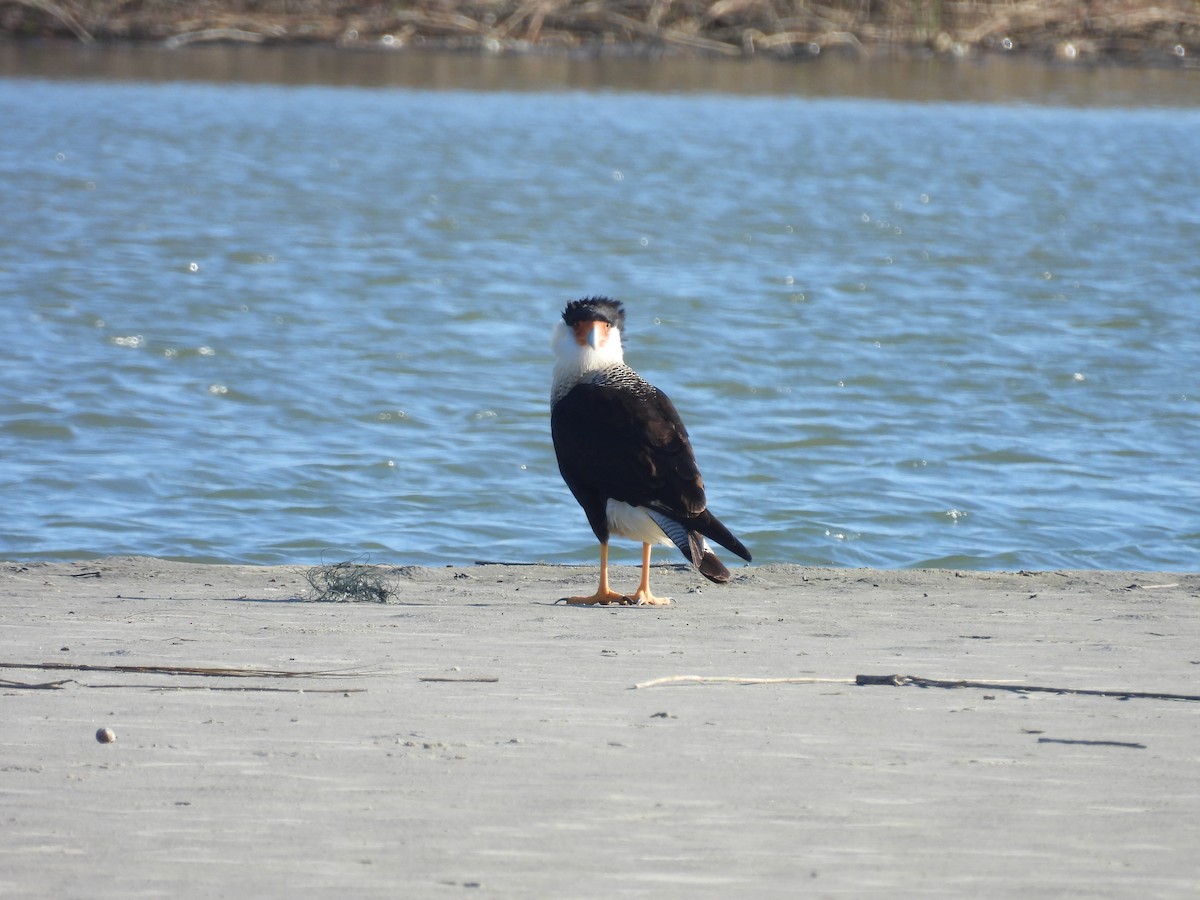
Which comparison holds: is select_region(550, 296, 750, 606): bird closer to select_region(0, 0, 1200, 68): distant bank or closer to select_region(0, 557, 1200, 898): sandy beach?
select_region(0, 557, 1200, 898): sandy beach

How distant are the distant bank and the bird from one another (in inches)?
1206

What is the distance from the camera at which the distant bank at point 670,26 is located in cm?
3650

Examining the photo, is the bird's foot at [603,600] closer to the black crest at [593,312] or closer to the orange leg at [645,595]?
the orange leg at [645,595]

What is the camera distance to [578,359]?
281 inches

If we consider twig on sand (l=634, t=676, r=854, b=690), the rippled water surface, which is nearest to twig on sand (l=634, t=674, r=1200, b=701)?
twig on sand (l=634, t=676, r=854, b=690)

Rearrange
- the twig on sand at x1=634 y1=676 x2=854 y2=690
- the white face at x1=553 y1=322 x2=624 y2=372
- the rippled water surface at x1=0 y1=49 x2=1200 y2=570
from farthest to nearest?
1. the rippled water surface at x1=0 y1=49 x2=1200 y2=570
2. the white face at x1=553 y1=322 x2=624 y2=372
3. the twig on sand at x1=634 y1=676 x2=854 y2=690

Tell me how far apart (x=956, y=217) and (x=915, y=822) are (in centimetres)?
1938

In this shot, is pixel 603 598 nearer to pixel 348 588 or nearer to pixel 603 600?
pixel 603 600

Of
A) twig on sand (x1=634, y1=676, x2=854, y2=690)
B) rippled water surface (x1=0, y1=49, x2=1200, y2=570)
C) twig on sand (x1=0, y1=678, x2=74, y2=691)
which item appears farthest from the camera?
rippled water surface (x1=0, y1=49, x2=1200, y2=570)

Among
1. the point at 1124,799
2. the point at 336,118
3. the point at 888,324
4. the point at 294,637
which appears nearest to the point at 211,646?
the point at 294,637

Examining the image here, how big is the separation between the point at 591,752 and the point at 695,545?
90.6 inches

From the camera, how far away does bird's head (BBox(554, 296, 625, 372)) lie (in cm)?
710

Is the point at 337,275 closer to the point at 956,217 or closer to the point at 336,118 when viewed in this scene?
the point at 956,217

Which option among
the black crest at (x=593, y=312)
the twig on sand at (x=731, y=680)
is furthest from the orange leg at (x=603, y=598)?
the twig on sand at (x=731, y=680)
